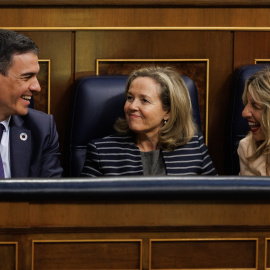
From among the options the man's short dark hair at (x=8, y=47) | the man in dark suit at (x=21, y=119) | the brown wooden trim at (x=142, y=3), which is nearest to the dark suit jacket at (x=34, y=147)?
the man in dark suit at (x=21, y=119)

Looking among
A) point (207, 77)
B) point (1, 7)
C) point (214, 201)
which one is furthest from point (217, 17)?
point (214, 201)

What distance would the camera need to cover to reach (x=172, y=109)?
1.49 m

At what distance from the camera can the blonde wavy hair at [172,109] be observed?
1479 mm

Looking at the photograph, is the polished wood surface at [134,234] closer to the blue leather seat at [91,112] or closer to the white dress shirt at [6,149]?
the white dress shirt at [6,149]

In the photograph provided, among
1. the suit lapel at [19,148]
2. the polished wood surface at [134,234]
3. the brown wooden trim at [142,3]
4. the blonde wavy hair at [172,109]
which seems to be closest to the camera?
the polished wood surface at [134,234]

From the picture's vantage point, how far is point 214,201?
0.89 metres

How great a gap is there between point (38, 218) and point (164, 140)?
636 millimetres

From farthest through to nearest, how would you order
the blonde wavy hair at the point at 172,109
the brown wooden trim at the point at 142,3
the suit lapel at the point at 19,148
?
the brown wooden trim at the point at 142,3, the blonde wavy hair at the point at 172,109, the suit lapel at the point at 19,148

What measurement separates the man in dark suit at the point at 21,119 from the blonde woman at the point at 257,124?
44cm

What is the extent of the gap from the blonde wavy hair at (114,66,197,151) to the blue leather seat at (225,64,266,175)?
131 mm

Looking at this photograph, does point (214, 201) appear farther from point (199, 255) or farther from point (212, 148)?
point (212, 148)

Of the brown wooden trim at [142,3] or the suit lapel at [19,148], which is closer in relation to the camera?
the suit lapel at [19,148]

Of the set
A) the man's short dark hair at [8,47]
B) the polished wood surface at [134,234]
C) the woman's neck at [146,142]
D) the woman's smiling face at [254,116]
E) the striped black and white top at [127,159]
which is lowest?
the polished wood surface at [134,234]

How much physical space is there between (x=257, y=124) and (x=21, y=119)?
1.79ft
